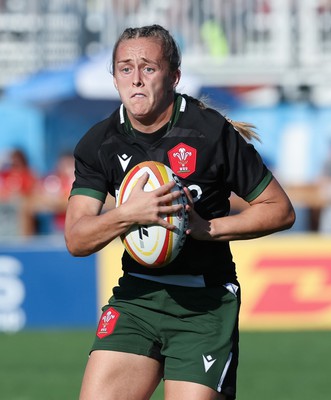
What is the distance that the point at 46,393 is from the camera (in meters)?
8.52

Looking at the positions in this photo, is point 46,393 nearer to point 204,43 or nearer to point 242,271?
point 242,271

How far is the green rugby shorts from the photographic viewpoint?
475 centimetres

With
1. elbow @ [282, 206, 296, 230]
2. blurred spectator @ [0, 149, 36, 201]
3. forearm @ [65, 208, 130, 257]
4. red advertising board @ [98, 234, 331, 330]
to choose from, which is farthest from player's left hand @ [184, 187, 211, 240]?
blurred spectator @ [0, 149, 36, 201]

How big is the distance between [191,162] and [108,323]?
30.8 inches

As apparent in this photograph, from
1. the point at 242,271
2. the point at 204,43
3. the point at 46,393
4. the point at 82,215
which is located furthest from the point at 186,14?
the point at 82,215

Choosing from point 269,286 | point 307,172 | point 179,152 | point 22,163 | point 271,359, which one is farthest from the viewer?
point 307,172

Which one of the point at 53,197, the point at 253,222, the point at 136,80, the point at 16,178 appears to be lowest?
the point at 53,197

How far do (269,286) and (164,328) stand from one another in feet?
22.9

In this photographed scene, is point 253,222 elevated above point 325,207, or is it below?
above

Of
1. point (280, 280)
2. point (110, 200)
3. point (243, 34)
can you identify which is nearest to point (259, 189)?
point (280, 280)

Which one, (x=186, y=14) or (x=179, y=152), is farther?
(x=186, y=14)

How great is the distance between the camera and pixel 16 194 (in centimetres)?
1294

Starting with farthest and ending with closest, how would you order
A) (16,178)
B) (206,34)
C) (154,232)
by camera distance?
(206,34) < (16,178) < (154,232)

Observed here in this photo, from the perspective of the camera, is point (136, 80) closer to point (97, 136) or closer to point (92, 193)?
point (97, 136)
